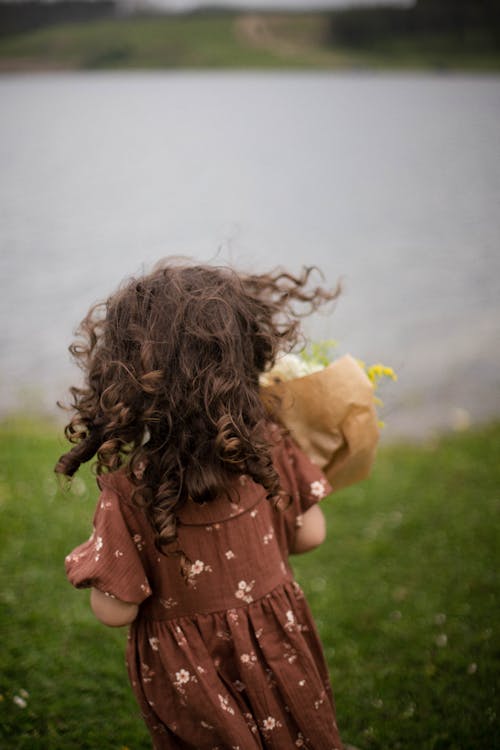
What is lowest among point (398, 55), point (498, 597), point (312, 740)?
point (498, 597)

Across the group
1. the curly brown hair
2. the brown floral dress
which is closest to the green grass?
the brown floral dress

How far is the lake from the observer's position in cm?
670

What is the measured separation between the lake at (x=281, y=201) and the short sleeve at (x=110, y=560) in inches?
186

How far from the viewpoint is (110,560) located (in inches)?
59.2

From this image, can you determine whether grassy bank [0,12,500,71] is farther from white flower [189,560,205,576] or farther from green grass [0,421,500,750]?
white flower [189,560,205,576]

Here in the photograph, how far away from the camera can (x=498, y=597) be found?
11.4 feet

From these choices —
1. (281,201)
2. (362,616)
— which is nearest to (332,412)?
(362,616)

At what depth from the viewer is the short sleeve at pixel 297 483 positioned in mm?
1759

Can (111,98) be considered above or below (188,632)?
above

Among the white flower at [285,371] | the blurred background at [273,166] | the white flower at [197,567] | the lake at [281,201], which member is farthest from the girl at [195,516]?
the lake at [281,201]

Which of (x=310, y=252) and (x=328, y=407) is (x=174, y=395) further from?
(x=310, y=252)

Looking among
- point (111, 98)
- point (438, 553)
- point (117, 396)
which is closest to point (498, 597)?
point (438, 553)

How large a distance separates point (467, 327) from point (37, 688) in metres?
6.17

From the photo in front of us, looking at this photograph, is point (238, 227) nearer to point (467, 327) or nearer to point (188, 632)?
point (188, 632)
